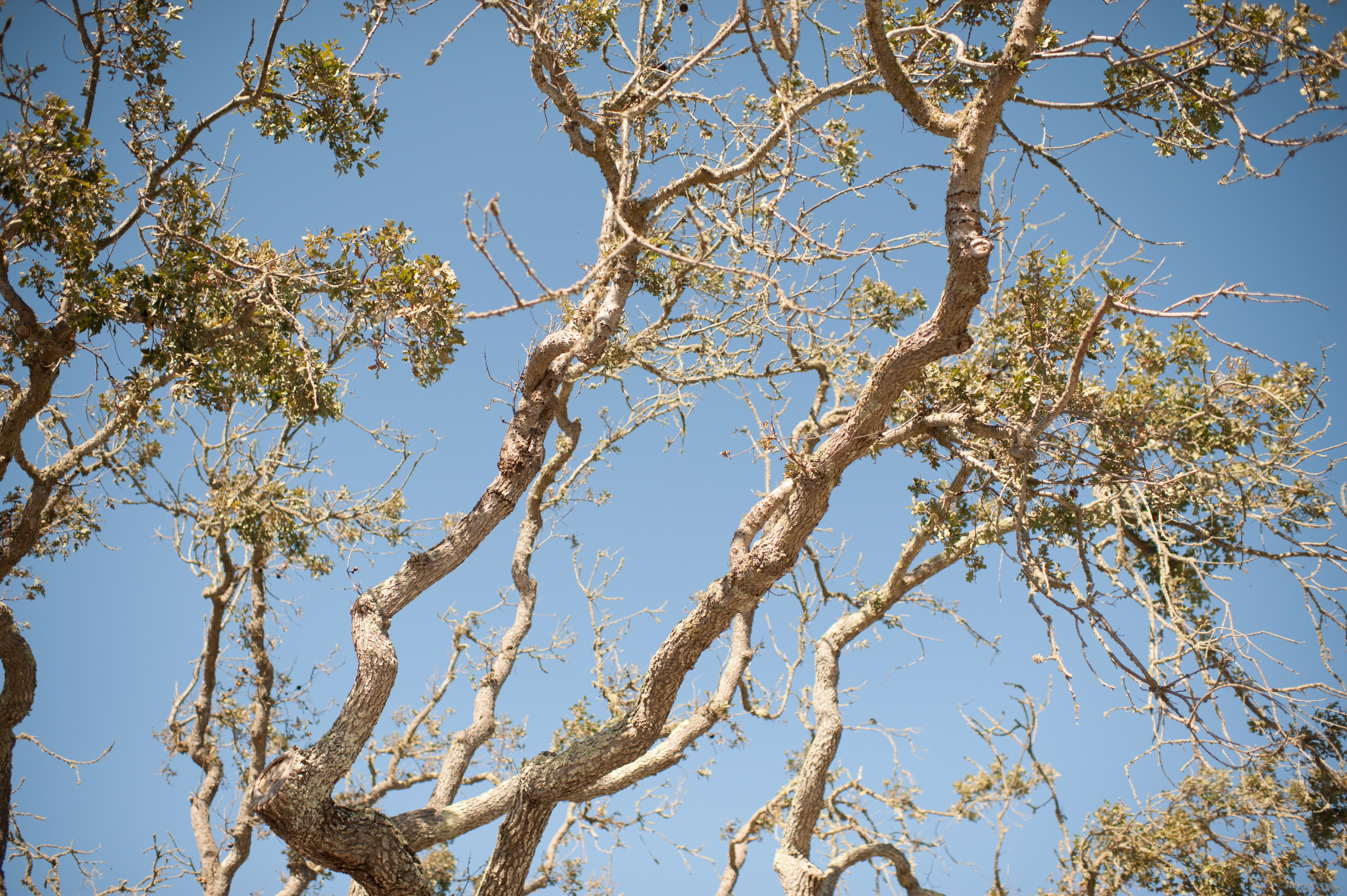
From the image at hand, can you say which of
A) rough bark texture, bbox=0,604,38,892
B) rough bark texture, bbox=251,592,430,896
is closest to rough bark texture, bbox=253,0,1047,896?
rough bark texture, bbox=251,592,430,896

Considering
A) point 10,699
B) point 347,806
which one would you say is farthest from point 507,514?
point 10,699

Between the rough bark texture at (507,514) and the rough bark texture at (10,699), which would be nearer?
the rough bark texture at (507,514)

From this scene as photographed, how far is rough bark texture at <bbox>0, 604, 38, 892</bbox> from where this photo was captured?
660 cm

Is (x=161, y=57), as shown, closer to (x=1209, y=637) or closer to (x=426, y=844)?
(x=426, y=844)

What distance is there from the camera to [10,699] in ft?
22.2

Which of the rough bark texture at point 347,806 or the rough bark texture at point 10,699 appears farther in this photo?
the rough bark texture at point 10,699

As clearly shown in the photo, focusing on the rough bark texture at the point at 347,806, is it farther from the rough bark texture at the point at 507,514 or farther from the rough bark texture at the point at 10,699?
the rough bark texture at the point at 10,699

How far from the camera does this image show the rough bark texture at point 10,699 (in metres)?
6.60

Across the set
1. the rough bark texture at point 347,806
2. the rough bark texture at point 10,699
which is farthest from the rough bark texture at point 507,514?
the rough bark texture at point 10,699

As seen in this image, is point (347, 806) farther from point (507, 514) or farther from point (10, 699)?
point (10, 699)

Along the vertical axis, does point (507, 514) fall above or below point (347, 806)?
above

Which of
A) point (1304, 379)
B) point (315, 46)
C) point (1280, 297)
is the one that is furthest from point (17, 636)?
point (1304, 379)

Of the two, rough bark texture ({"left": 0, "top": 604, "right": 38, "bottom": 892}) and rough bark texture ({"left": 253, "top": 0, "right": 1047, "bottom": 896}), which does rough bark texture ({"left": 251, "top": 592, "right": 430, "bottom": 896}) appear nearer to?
rough bark texture ({"left": 253, "top": 0, "right": 1047, "bottom": 896})

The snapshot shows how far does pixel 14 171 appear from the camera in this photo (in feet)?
15.1
